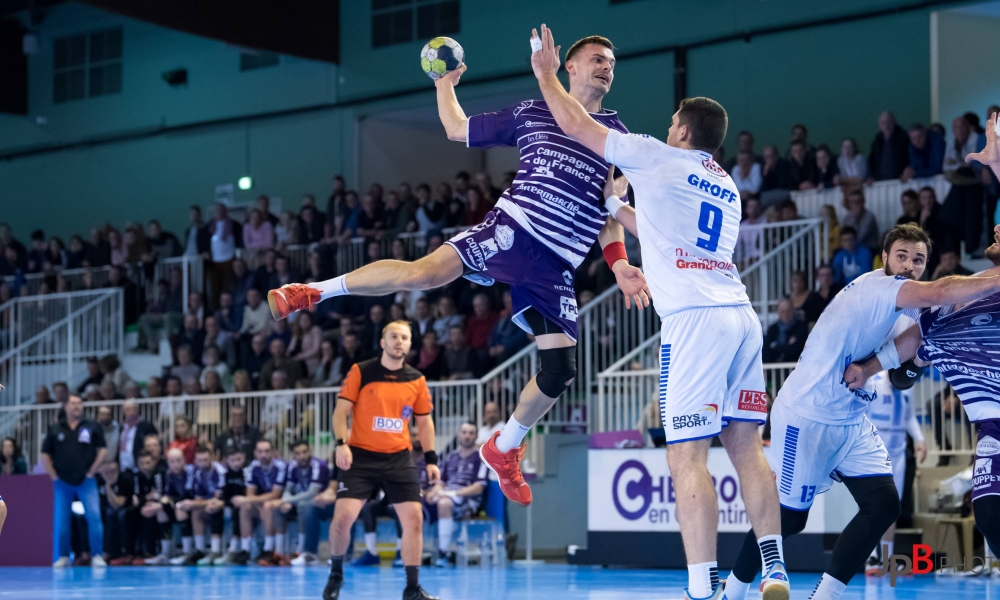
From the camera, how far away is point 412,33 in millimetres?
24625

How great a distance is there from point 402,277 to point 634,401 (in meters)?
8.69

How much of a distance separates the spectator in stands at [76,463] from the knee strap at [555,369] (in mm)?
11482

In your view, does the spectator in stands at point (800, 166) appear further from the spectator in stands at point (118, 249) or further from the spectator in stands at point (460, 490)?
the spectator in stands at point (118, 249)

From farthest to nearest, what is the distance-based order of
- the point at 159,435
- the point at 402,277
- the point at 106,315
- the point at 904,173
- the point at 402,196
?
the point at 106,315 < the point at 402,196 < the point at 159,435 < the point at 904,173 < the point at 402,277

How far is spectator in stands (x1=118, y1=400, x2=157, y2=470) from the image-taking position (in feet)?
63.0

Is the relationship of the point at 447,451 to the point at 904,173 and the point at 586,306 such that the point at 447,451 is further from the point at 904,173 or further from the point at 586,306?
the point at 904,173

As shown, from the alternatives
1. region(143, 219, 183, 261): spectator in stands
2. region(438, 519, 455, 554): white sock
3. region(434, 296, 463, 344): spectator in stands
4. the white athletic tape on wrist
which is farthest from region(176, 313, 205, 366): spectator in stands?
the white athletic tape on wrist

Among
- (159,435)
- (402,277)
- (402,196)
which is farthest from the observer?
(402,196)

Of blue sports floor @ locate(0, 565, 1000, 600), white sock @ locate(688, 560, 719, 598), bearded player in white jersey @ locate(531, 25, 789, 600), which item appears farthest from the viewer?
blue sports floor @ locate(0, 565, 1000, 600)

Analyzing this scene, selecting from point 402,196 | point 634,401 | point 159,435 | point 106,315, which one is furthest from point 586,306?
point 106,315

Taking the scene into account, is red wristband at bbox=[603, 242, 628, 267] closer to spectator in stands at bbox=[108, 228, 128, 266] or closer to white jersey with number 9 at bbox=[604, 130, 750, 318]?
white jersey with number 9 at bbox=[604, 130, 750, 318]

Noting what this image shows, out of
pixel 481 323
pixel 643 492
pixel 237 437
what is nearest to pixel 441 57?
pixel 643 492

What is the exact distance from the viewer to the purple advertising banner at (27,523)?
18547 mm

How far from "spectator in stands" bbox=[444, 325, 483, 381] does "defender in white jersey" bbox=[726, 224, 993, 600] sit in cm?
1067
